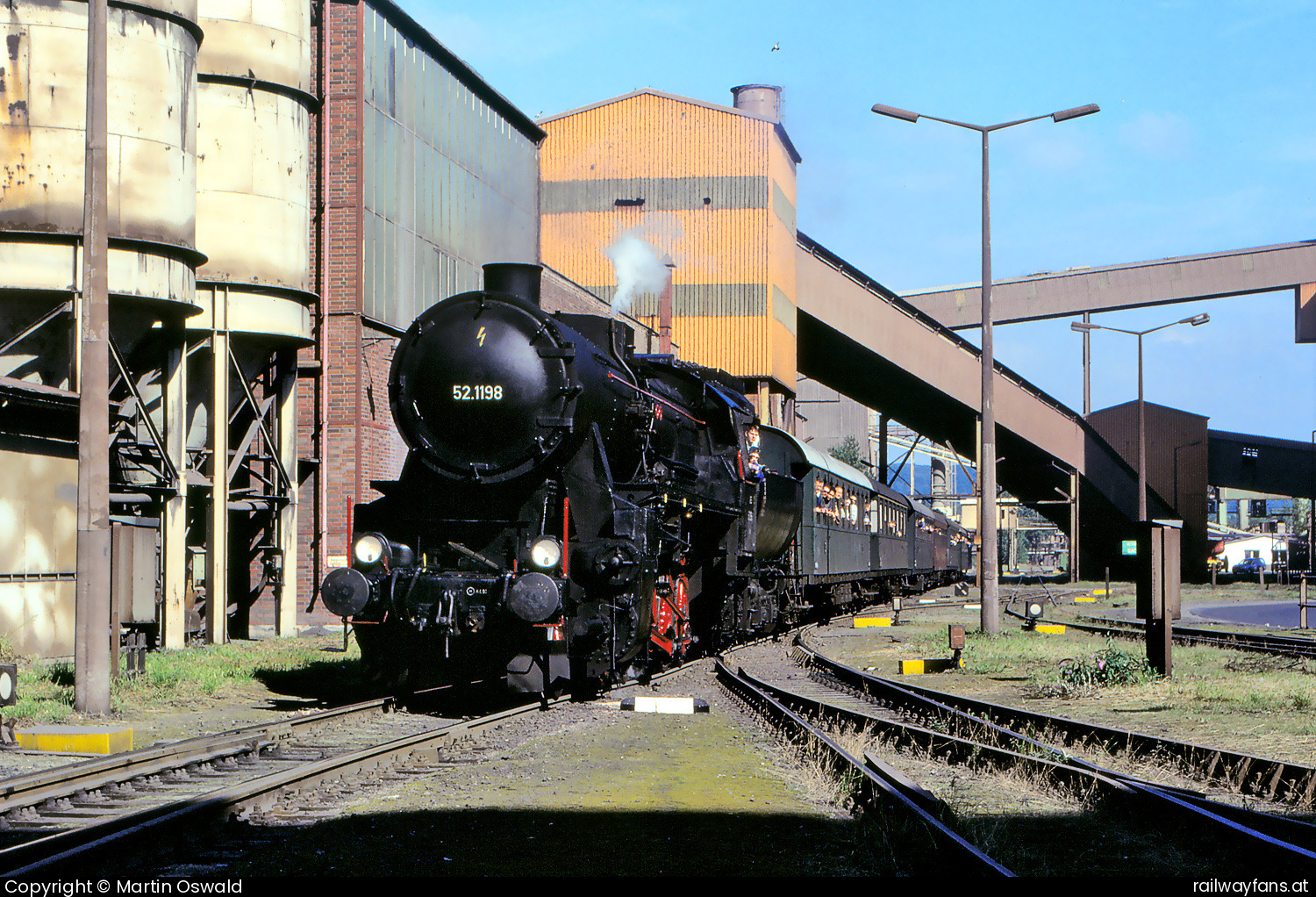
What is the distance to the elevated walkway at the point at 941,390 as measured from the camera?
41.8 metres

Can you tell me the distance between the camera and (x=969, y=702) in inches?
484

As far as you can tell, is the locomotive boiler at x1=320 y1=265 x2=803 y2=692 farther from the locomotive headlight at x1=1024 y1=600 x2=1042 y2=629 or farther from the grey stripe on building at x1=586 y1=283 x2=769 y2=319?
the grey stripe on building at x1=586 y1=283 x2=769 y2=319

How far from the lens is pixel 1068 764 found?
8.52 metres

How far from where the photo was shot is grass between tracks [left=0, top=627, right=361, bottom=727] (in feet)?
39.9

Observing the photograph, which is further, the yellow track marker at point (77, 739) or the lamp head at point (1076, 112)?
the lamp head at point (1076, 112)

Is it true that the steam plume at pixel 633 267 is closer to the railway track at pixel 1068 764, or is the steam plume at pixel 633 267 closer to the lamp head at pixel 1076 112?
the lamp head at pixel 1076 112

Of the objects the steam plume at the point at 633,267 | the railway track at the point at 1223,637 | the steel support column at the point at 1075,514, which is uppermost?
the steam plume at the point at 633,267

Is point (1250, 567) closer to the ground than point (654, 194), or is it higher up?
closer to the ground

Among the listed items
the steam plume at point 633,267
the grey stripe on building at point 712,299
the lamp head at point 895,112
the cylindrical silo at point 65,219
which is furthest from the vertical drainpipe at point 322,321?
the grey stripe on building at point 712,299

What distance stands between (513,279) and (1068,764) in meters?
7.21

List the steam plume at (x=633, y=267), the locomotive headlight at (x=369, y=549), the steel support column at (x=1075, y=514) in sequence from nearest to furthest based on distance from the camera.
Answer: the locomotive headlight at (x=369, y=549) → the steam plume at (x=633, y=267) → the steel support column at (x=1075, y=514)

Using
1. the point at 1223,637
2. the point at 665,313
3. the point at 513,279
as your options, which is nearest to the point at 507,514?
the point at 513,279

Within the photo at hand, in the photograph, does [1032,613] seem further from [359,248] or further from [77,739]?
[77,739]

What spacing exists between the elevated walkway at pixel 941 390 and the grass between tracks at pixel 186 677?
83.0 feet
